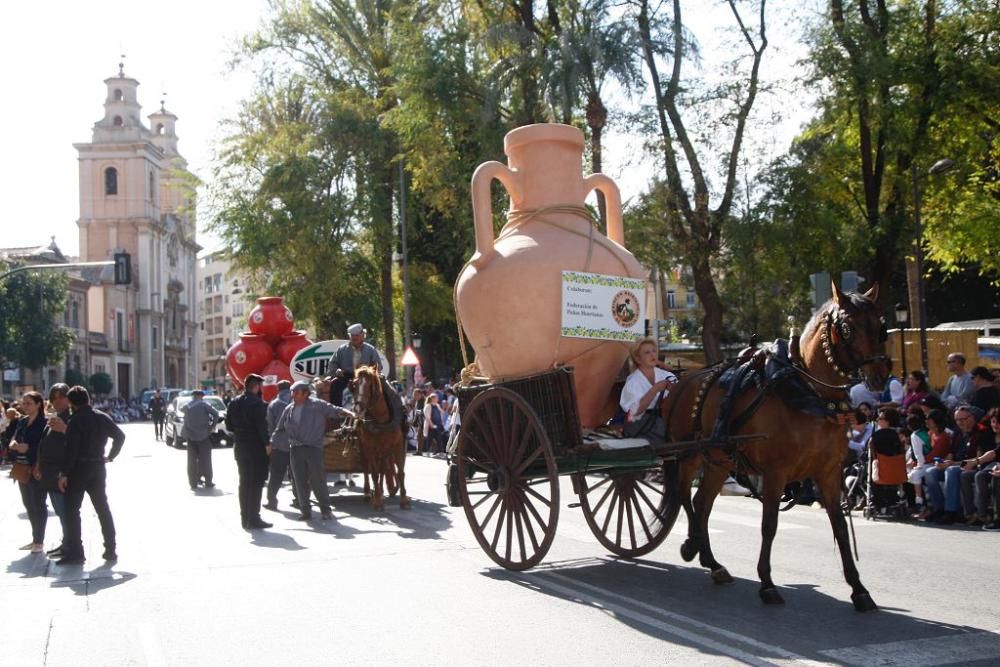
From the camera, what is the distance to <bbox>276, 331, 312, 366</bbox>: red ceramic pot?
24528 millimetres

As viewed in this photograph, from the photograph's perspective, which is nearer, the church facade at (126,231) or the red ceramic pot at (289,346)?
the red ceramic pot at (289,346)

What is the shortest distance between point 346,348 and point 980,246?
1640cm

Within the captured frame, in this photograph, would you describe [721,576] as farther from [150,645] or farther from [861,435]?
[861,435]

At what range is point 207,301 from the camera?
14500 cm

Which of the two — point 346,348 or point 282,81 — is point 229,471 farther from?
point 282,81

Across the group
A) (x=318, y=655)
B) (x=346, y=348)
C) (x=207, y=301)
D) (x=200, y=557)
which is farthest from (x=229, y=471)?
(x=207, y=301)

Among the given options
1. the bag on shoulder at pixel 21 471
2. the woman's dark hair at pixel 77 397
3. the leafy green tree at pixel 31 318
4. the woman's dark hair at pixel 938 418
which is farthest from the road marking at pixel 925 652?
the leafy green tree at pixel 31 318

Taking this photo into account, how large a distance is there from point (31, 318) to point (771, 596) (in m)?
57.3

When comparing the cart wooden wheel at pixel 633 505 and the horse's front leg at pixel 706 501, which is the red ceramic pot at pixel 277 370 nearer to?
the cart wooden wheel at pixel 633 505

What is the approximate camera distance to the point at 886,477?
13891mm

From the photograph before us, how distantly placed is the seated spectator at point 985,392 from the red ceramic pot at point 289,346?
1453cm

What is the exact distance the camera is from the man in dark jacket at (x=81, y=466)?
1103cm

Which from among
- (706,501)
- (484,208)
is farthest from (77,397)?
(706,501)

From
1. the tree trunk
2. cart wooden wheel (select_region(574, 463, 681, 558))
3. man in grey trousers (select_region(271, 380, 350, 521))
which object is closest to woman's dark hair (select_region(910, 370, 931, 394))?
cart wooden wheel (select_region(574, 463, 681, 558))
